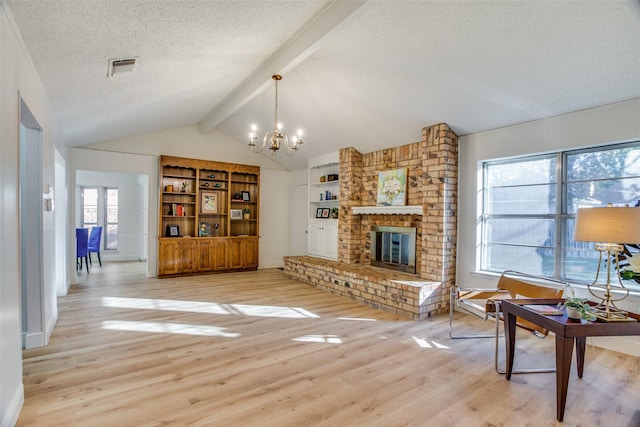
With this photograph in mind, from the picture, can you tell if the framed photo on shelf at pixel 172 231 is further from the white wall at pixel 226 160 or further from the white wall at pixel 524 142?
the white wall at pixel 524 142

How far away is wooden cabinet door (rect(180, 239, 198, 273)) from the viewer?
6914 mm

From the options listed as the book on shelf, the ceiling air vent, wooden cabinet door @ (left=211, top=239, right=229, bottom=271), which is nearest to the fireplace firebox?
the book on shelf

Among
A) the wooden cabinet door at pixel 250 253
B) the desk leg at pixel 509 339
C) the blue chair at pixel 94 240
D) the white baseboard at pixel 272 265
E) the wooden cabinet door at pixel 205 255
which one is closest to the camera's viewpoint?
the desk leg at pixel 509 339

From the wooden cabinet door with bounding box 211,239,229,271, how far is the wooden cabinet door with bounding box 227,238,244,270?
68mm

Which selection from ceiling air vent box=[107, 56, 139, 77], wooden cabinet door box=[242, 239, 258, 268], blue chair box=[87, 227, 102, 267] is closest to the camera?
ceiling air vent box=[107, 56, 139, 77]

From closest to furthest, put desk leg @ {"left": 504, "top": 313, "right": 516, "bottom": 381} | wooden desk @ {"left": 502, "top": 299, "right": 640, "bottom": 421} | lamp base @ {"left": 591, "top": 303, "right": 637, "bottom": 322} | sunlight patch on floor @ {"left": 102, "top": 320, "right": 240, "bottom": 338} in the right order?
wooden desk @ {"left": 502, "top": 299, "right": 640, "bottom": 421} → lamp base @ {"left": 591, "top": 303, "right": 637, "bottom": 322} → desk leg @ {"left": 504, "top": 313, "right": 516, "bottom": 381} → sunlight patch on floor @ {"left": 102, "top": 320, "right": 240, "bottom": 338}

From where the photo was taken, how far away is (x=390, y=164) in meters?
5.68

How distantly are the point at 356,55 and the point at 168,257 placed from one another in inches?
209

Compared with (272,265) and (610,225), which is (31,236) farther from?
(272,265)

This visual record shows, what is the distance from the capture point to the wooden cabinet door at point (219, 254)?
23.8 ft

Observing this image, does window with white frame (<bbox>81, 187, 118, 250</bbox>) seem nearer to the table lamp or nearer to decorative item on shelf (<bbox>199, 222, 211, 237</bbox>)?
decorative item on shelf (<bbox>199, 222, 211, 237</bbox>)

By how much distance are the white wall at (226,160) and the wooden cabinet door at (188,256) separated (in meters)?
0.54

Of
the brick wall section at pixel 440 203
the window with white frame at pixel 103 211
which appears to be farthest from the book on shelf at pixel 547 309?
the window with white frame at pixel 103 211

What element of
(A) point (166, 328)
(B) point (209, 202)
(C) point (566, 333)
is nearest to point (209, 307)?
(A) point (166, 328)
